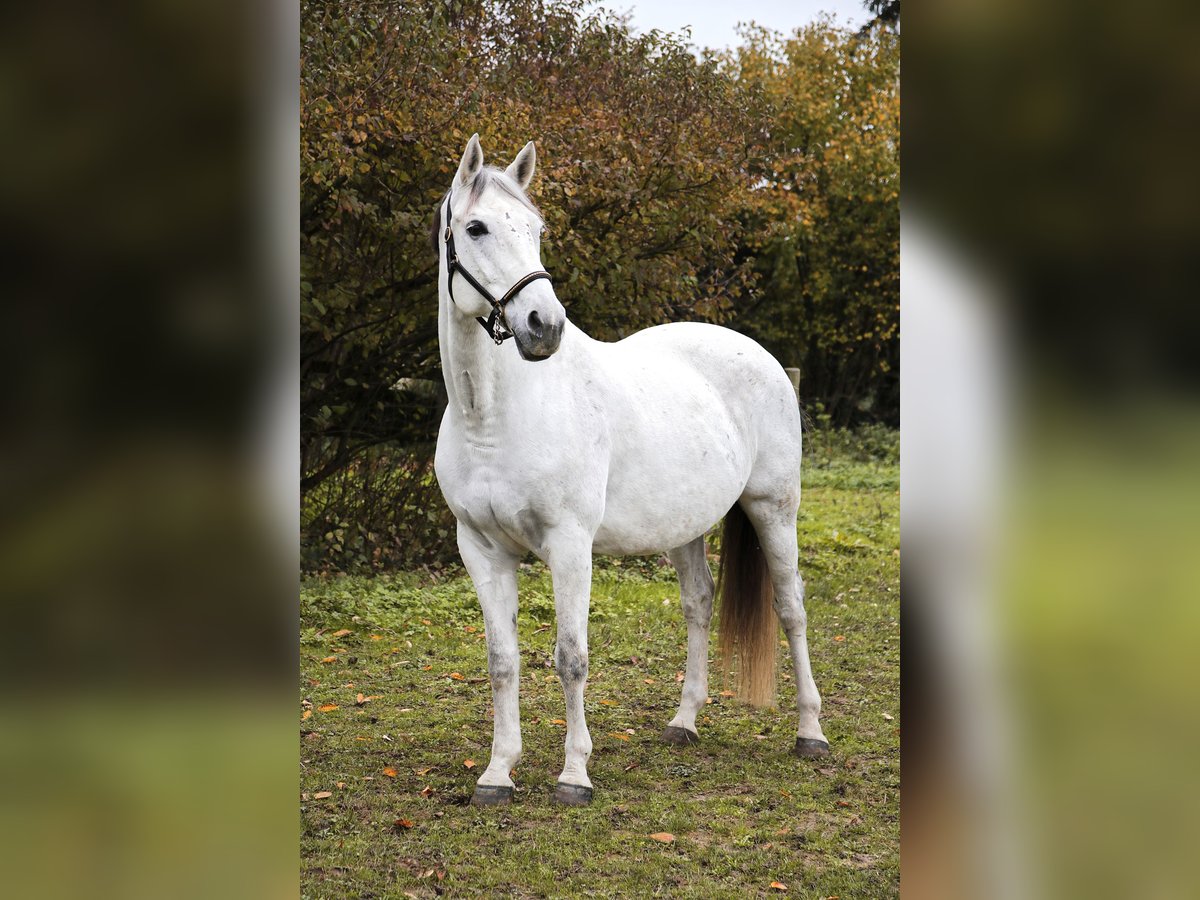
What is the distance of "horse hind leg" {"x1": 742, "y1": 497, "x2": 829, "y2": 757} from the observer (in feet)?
15.0

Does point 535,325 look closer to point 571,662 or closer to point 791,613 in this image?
point 571,662

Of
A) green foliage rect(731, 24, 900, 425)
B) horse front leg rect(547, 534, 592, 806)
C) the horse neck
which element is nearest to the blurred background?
the horse neck

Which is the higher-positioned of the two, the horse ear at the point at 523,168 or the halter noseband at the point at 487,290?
the horse ear at the point at 523,168

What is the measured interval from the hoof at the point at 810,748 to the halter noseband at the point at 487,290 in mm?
2166

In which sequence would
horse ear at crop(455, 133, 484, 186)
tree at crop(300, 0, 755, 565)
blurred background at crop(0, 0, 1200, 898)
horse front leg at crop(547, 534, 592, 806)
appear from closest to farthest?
blurred background at crop(0, 0, 1200, 898), horse ear at crop(455, 133, 484, 186), horse front leg at crop(547, 534, 592, 806), tree at crop(300, 0, 755, 565)

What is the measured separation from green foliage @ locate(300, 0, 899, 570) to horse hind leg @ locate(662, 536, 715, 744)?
2.64m

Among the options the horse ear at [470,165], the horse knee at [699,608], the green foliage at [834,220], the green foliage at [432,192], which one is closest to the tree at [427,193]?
the green foliage at [432,192]

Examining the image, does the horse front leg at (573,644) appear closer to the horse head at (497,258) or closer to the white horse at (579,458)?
the white horse at (579,458)

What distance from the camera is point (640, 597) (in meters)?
7.63

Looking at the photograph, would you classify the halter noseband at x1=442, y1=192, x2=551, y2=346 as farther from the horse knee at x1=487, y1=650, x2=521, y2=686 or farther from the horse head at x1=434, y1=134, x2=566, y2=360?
the horse knee at x1=487, y1=650, x2=521, y2=686
